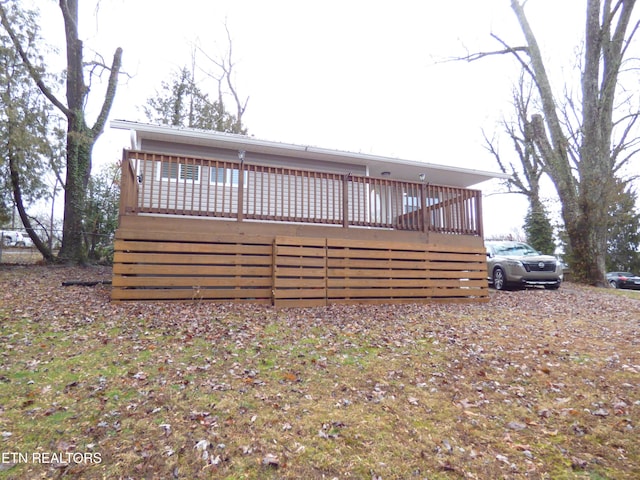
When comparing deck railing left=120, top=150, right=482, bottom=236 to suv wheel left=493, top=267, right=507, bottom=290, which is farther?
suv wheel left=493, top=267, right=507, bottom=290

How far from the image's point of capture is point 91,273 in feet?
31.8

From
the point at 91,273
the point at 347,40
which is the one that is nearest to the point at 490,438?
the point at 91,273

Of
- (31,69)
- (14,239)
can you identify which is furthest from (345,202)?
(14,239)

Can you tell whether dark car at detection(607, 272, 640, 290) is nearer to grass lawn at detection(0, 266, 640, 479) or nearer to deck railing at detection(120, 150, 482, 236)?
deck railing at detection(120, 150, 482, 236)

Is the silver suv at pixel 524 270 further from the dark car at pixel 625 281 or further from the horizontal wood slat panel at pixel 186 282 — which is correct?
the dark car at pixel 625 281

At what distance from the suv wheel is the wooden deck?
2.76 metres

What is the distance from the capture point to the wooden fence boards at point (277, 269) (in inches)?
231

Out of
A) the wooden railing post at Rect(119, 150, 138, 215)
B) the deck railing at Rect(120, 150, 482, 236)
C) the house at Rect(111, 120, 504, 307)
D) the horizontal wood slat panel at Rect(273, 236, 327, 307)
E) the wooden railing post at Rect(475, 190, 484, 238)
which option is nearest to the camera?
the wooden railing post at Rect(119, 150, 138, 215)

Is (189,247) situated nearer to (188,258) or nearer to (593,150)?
(188,258)

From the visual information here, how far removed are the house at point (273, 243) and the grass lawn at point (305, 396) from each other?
27.7 inches

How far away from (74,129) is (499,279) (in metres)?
14.4

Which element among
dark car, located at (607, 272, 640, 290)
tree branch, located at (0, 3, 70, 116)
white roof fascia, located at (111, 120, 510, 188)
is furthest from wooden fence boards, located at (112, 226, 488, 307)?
dark car, located at (607, 272, 640, 290)

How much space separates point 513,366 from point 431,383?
1134mm

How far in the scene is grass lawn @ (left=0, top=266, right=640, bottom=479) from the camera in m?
2.24
